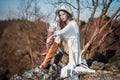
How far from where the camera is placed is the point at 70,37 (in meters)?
6.30

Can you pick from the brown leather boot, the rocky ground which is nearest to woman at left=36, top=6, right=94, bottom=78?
the brown leather boot

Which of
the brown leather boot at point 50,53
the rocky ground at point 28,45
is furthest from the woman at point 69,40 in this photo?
the rocky ground at point 28,45

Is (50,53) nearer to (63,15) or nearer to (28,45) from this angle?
(63,15)

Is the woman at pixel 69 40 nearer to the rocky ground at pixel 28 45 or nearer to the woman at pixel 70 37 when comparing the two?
the woman at pixel 70 37

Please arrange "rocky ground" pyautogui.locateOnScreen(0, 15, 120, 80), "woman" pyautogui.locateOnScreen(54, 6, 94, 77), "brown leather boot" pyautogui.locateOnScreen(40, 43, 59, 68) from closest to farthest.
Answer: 1. "woman" pyautogui.locateOnScreen(54, 6, 94, 77)
2. "brown leather boot" pyautogui.locateOnScreen(40, 43, 59, 68)
3. "rocky ground" pyautogui.locateOnScreen(0, 15, 120, 80)

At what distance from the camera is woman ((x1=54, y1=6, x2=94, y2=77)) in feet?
20.4

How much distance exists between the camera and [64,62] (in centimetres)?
725

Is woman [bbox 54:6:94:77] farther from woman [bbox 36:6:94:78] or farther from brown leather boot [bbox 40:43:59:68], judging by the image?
brown leather boot [bbox 40:43:59:68]

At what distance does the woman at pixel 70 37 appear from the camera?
244 inches

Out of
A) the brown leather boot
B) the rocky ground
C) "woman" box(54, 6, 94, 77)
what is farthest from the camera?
the rocky ground

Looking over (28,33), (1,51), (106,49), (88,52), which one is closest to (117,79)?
(88,52)

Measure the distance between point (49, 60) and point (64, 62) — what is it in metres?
0.84

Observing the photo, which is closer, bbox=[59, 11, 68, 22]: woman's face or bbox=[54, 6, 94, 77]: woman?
bbox=[54, 6, 94, 77]: woman

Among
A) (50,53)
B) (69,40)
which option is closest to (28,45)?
(50,53)
